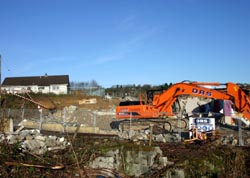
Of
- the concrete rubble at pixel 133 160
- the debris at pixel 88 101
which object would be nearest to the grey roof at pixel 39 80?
the debris at pixel 88 101

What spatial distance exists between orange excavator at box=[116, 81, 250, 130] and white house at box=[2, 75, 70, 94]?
174 feet

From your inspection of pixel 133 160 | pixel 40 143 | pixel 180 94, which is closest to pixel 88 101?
pixel 180 94

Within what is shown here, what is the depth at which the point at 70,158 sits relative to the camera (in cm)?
948

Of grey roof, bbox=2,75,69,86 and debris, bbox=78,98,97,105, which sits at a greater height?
grey roof, bbox=2,75,69,86

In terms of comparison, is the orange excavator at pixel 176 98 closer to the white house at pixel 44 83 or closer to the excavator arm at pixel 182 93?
the excavator arm at pixel 182 93

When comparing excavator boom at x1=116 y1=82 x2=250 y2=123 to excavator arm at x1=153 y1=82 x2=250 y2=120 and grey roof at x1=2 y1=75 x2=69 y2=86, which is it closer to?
excavator arm at x1=153 y1=82 x2=250 y2=120

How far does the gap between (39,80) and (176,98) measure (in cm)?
6175

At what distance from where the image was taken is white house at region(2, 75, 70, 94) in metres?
75.0

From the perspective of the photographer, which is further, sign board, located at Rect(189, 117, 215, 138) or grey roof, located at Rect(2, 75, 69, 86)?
grey roof, located at Rect(2, 75, 69, 86)

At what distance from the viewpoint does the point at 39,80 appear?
77688mm

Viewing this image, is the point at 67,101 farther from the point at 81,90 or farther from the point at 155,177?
the point at 155,177

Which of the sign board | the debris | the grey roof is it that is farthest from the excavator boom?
the grey roof

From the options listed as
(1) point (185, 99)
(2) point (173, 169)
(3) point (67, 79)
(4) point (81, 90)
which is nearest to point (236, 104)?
(2) point (173, 169)

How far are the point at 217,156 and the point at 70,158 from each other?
5352mm
